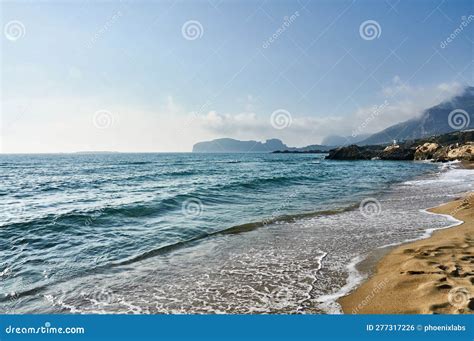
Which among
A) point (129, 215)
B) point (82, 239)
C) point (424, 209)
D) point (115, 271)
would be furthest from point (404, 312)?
point (129, 215)

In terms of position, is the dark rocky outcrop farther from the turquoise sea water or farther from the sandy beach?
the sandy beach

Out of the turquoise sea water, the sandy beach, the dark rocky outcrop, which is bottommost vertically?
the turquoise sea water

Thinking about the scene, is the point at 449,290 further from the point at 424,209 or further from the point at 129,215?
the point at 129,215

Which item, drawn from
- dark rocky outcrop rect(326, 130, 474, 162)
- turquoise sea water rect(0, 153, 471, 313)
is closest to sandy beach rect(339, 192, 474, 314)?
turquoise sea water rect(0, 153, 471, 313)

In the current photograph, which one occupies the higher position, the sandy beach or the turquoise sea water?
the sandy beach

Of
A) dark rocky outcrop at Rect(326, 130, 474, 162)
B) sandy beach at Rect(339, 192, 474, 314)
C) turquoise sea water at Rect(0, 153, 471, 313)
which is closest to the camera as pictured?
sandy beach at Rect(339, 192, 474, 314)

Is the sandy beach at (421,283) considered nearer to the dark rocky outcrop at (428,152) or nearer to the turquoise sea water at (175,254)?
the turquoise sea water at (175,254)

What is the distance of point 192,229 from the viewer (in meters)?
14.3

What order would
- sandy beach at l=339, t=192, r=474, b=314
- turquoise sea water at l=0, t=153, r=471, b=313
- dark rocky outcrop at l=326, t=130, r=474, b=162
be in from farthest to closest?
1. dark rocky outcrop at l=326, t=130, r=474, b=162
2. turquoise sea water at l=0, t=153, r=471, b=313
3. sandy beach at l=339, t=192, r=474, b=314

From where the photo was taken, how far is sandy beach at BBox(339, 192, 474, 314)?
5.86 meters

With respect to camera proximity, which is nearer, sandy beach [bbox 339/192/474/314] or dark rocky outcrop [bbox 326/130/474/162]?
sandy beach [bbox 339/192/474/314]

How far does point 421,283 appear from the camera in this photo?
22.3ft

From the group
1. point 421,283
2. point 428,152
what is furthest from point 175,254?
point 428,152

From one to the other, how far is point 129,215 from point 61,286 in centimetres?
932
